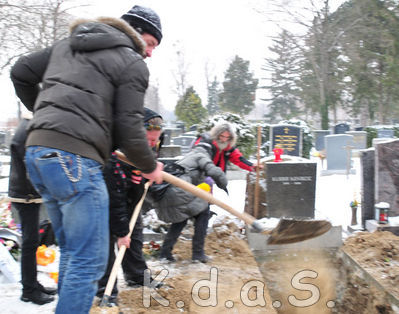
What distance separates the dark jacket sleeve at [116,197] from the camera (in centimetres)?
277

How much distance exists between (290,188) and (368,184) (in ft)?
4.17

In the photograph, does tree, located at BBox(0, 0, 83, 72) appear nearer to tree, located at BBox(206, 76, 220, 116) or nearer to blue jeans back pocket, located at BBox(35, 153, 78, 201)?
blue jeans back pocket, located at BBox(35, 153, 78, 201)

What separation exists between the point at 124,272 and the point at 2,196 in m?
4.78

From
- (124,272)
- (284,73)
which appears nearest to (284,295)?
(124,272)

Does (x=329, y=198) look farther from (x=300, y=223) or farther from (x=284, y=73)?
(x=284, y=73)

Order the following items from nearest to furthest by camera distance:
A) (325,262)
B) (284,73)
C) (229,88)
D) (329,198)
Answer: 1. (325,262)
2. (329,198)
3. (229,88)
4. (284,73)

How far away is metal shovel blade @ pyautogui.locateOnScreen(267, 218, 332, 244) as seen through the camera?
9.86 ft

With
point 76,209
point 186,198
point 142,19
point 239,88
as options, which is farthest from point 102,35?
point 239,88

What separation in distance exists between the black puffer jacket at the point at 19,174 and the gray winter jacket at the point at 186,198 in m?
1.64

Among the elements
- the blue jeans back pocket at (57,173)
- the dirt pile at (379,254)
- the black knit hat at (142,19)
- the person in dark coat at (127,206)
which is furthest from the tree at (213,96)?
the blue jeans back pocket at (57,173)

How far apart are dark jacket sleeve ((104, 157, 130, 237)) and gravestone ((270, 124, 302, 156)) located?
8.13 meters

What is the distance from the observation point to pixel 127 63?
191 cm

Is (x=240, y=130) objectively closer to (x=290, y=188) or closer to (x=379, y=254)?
(x=290, y=188)

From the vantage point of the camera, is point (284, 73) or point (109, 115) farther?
point (284, 73)
